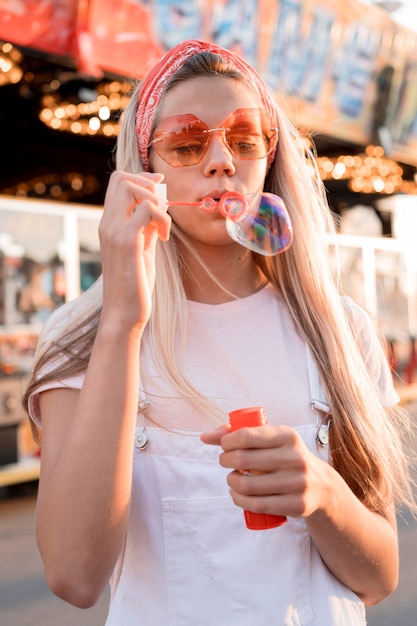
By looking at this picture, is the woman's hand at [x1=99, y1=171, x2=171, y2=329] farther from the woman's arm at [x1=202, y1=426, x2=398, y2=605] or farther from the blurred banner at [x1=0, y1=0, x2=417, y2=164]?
the blurred banner at [x1=0, y1=0, x2=417, y2=164]

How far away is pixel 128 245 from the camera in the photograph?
1040mm

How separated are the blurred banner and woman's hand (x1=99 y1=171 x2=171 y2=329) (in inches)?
121

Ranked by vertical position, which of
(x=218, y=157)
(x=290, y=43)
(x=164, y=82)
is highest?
(x=290, y=43)

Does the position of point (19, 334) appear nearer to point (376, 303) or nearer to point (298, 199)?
point (298, 199)

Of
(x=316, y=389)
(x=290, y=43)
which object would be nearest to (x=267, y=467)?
(x=316, y=389)

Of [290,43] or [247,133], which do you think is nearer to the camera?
[247,133]

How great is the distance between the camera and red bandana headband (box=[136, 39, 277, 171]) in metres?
1.38

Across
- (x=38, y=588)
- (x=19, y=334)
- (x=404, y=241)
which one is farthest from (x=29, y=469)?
(x=404, y=241)

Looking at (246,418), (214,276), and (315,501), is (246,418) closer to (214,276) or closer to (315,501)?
(315,501)

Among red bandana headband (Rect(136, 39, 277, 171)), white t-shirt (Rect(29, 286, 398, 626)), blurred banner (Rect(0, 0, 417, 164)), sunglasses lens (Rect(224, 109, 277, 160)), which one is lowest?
white t-shirt (Rect(29, 286, 398, 626))

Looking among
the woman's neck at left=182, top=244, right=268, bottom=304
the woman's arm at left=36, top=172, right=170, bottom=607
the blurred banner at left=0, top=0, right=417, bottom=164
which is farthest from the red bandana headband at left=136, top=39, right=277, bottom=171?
the blurred banner at left=0, top=0, right=417, bottom=164

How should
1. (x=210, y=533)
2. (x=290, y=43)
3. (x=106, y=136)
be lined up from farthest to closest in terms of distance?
(x=106, y=136), (x=290, y=43), (x=210, y=533)

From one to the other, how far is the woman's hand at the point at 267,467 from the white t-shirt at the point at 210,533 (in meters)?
0.20

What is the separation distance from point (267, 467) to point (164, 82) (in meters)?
0.84
